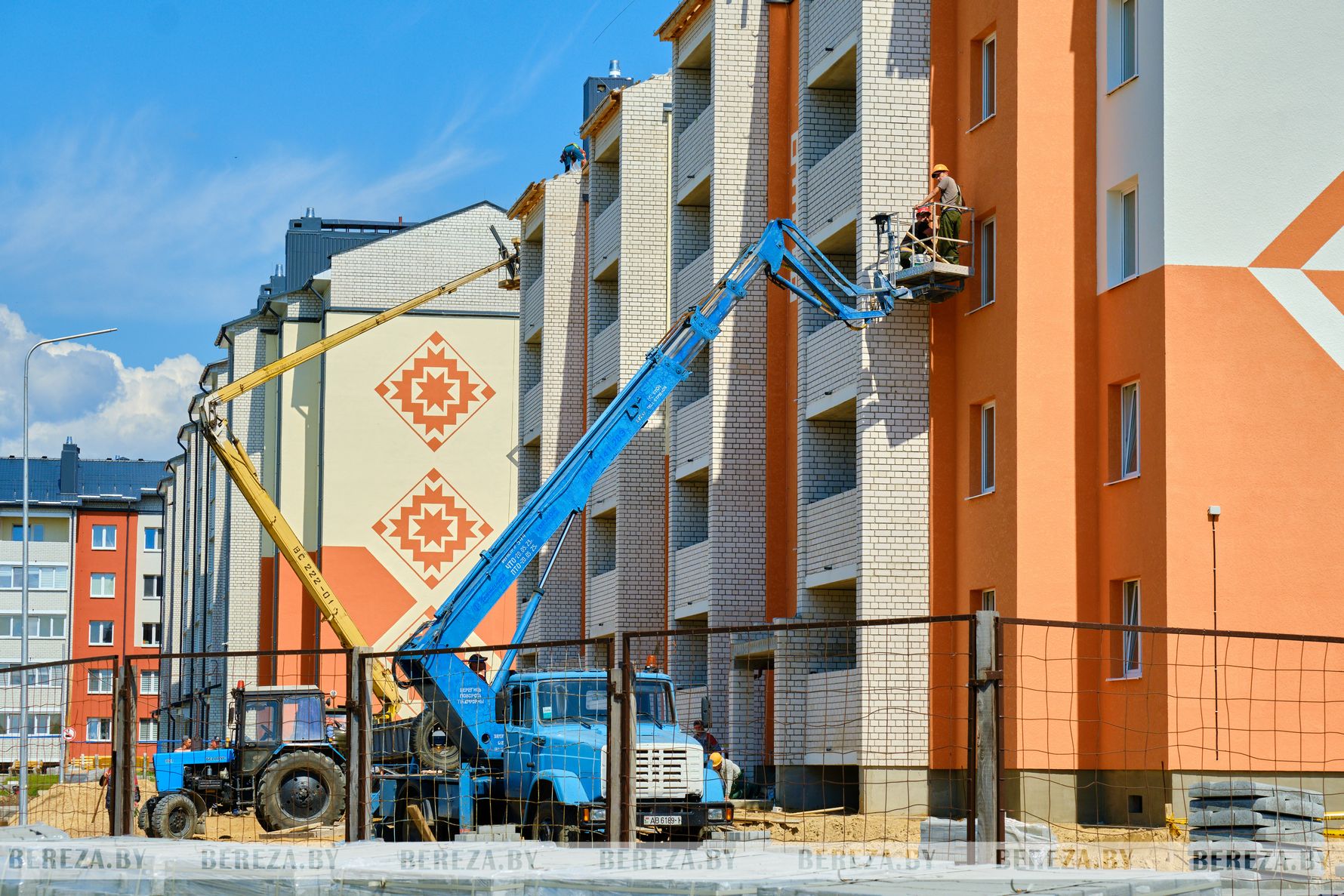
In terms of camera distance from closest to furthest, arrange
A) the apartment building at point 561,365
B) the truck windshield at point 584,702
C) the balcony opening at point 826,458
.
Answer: the truck windshield at point 584,702, the balcony opening at point 826,458, the apartment building at point 561,365

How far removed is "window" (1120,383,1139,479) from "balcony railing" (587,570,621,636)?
1553 centimetres

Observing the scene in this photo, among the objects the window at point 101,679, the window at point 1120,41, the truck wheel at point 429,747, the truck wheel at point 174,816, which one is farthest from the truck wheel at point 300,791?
the window at point 1120,41

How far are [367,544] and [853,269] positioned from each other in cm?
3013

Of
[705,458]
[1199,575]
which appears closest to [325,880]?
[1199,575]

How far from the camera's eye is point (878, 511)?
86.0 feet

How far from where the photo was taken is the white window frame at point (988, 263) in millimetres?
25516

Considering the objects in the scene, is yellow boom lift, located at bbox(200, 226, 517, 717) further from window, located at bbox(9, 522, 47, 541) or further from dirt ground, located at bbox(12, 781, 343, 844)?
window, located at bbox(9, 522, 47, 541)

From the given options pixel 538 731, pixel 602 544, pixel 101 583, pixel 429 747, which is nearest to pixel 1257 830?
pixel 538 731

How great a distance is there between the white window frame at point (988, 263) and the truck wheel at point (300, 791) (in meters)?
11.8

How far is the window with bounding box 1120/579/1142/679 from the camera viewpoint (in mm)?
22719

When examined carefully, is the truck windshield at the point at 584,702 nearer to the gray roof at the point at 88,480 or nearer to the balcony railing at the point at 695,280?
the balcony railing at the point at 695,280

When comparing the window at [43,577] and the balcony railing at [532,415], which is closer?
the balcony railing at [532,415]

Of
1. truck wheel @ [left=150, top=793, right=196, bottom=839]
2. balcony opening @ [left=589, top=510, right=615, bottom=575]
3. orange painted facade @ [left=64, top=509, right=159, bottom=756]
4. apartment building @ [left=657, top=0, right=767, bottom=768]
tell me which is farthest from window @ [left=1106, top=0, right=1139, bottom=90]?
orange painted facade @ [left=64, top=509, right=159, bottom=756]

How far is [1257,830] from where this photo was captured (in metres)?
14.8
